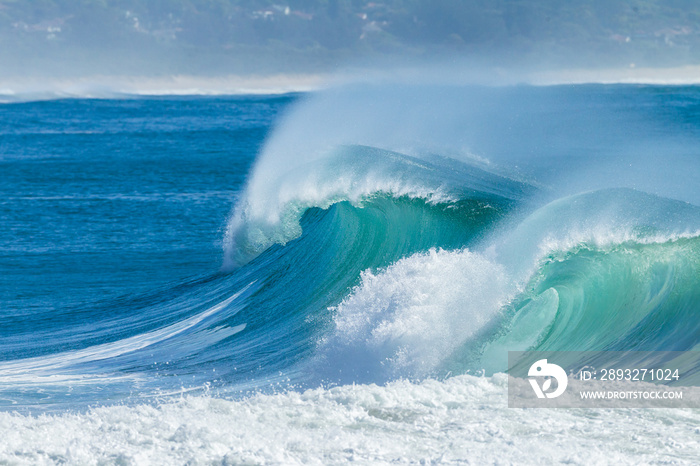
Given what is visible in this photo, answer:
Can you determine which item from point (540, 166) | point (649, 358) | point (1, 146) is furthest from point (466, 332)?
point (1, 146)

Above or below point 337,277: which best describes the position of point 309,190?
above

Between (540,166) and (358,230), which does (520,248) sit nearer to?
(358,230)

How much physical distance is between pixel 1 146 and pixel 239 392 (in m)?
30.7

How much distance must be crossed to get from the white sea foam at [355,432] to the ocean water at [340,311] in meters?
0.02

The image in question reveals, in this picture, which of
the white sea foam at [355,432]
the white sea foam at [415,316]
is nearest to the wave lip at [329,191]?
the white sea foam at [415,316]

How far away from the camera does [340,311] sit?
7.91 meters

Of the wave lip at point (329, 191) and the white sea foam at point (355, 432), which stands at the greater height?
the wave lip at point (329, 191)

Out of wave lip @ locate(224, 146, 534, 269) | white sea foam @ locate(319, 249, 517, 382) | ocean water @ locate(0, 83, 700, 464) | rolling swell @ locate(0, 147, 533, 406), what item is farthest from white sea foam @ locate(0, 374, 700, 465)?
wave lip @ locate(224, 146, 534, 269)

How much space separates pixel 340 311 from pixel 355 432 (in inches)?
99.4

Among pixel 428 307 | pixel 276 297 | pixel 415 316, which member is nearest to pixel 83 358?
pixel 276 297

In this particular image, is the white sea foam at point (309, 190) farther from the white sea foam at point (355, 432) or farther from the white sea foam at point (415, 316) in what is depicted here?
the white sea foam at point (355, 432)

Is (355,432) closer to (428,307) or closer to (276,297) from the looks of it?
(428,307)

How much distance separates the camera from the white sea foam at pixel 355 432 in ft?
16.6

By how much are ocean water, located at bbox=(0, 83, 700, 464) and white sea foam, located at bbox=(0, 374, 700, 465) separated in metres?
0.02
